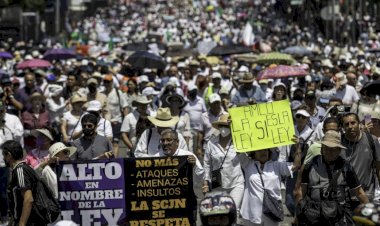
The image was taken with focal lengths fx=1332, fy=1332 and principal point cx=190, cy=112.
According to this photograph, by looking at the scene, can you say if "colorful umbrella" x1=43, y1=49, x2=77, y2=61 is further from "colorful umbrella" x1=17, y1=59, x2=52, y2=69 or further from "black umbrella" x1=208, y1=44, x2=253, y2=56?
"black umbrella" x1=208, y1=44, x2=253, y2=56

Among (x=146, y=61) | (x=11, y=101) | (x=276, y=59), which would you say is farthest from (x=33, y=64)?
(x=11, y=101)

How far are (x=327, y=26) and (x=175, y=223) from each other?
157 ft

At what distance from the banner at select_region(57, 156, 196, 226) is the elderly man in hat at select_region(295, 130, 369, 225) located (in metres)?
1.39

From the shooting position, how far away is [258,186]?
1081 centimetres

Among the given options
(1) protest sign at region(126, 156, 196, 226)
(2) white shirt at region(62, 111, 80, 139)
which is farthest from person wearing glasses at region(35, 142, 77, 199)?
(2) white shirt at region(62, 111, 80, 139)

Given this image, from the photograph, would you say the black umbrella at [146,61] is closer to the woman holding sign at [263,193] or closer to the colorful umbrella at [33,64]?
the colorful umbrella at [33,64]

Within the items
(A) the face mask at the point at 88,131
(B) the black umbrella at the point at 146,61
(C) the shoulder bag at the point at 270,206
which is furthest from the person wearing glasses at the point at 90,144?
(B) the black umbrella at the point at 146,61

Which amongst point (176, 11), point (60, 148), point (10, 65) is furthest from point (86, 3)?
point (60, 148)

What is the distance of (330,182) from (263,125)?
78.1 inches

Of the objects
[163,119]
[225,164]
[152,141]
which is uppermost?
[163,119]

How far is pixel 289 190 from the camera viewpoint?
44.4 ft

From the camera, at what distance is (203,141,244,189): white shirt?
11570mm

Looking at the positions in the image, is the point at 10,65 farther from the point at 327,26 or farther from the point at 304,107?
the point at 327,26

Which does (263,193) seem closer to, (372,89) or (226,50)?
(372,89)
